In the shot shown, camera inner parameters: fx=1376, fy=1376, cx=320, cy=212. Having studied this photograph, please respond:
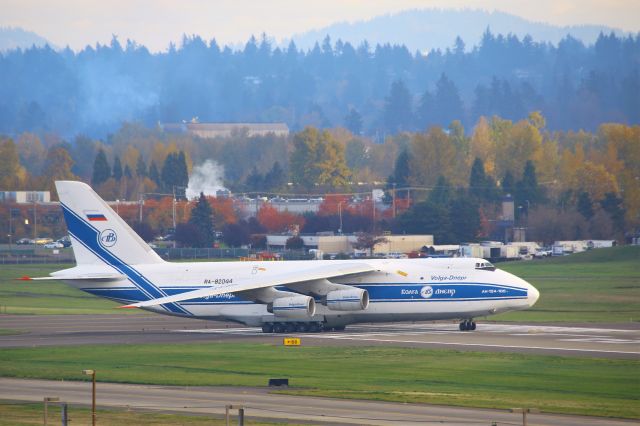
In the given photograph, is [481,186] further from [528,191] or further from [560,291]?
[560,291]

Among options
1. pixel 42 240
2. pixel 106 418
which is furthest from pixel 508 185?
pixel 106 418

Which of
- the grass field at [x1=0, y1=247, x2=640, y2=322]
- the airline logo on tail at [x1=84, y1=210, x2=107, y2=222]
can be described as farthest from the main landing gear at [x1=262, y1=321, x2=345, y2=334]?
the grass field at [x1=0, y1=247, x2=640, y2=322]

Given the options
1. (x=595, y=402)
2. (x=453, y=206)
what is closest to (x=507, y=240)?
(x=453, y=206)

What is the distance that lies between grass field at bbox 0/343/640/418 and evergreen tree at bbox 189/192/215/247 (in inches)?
2800

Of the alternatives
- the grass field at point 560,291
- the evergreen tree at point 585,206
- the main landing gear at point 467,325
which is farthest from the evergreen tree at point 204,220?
the main landing gear at point 467,325

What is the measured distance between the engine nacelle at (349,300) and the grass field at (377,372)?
565 cm

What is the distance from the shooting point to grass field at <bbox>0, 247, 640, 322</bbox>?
6079 centimetres

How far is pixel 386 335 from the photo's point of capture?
5047cm

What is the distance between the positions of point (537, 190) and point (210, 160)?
241ft

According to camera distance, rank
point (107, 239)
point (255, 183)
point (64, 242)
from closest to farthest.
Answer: point (107, 239) → point (64, 242) → point (255, 183)

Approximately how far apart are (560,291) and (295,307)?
24.1m

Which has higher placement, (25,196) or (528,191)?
(528,191)

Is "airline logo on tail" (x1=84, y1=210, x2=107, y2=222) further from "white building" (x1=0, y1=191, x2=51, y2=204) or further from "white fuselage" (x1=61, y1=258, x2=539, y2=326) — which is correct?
"white building" (x1=0, y1=191, x2=51, y2=204)

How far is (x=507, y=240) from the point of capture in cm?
12225
